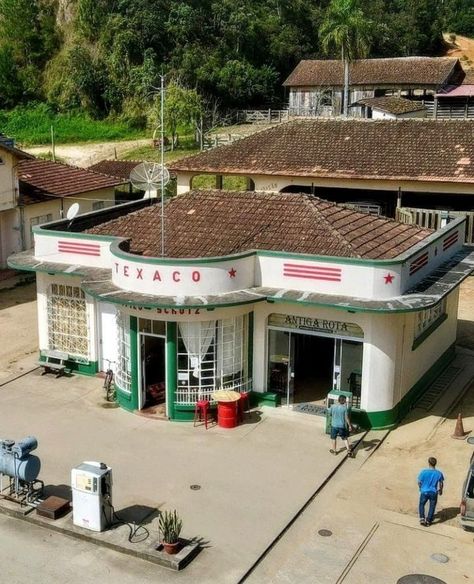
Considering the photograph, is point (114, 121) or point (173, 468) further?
point (114, 121)

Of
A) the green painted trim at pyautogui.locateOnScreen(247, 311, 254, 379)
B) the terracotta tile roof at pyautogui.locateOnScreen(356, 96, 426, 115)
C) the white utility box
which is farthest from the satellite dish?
the terracotta tile roof at pyautogui.locateOnScreen(356, 96, 426, 115)

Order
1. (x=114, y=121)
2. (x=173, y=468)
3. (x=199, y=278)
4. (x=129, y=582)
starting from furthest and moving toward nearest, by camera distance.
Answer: (x=114, y=121)
(x=199, y=278)
(x=173, y=468)
(x=129, y=582)

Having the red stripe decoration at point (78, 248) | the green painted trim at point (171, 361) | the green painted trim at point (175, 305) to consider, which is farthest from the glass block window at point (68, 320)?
the green painted trim at point (171, 361)

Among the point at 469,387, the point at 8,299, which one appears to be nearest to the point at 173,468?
the point at 469,387

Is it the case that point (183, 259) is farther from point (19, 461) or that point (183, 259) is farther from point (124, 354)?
point (19, 461)

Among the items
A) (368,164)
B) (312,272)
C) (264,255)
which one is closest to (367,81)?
(368,164)

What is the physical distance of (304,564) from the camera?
498 inches

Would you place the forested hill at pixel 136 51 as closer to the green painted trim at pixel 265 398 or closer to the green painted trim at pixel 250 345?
the green painted trim at pixel 250 345

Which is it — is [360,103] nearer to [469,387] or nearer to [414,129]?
[414,129]

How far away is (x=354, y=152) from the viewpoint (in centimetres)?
3284

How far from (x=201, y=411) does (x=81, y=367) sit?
447 centimetres

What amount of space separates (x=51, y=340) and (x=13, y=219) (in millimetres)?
13193

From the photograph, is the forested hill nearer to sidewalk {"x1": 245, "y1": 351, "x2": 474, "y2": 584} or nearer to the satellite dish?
the satellite dish

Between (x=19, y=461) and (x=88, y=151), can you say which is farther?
(x=88, y=151)
